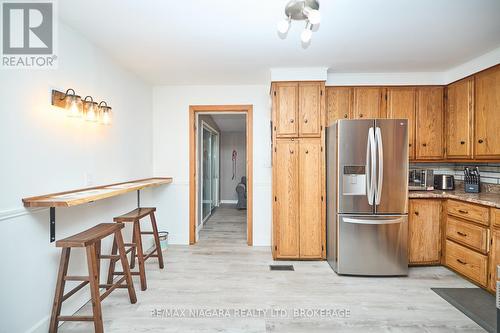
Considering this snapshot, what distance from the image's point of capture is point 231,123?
707cm

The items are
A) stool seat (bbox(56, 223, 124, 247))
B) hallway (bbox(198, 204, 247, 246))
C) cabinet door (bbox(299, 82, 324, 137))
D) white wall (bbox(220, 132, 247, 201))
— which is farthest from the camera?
white wall (bbox(220, 132, 247, 201))

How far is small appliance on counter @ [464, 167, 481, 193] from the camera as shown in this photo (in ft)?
9.80

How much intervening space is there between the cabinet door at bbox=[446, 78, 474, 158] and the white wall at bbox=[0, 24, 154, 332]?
13.6 ft

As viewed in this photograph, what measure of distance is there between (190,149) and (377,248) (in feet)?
9.39

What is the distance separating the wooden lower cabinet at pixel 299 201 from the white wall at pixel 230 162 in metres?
4.98

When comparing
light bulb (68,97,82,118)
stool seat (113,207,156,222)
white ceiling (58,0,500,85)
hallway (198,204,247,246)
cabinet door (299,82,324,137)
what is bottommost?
hallway (198,204,247,246)

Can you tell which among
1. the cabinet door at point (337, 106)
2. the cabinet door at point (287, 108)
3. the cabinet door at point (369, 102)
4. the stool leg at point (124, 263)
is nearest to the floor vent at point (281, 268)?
the stool leg at point (124, 263)

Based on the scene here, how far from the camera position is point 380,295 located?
2.42 m

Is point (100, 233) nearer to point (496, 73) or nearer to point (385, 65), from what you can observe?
point (385, 65)

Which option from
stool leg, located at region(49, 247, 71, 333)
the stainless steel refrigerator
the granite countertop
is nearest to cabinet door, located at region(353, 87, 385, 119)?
the stainless steel refrigerator

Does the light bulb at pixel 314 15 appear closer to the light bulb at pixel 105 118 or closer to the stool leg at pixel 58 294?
the light bulb at pixel 105 118

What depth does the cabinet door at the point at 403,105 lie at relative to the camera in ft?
10.9

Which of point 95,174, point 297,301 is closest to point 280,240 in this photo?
point 297,301

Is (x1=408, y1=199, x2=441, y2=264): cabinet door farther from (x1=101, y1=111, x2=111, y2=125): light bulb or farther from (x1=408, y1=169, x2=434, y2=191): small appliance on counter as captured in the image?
(x1=101, y1=111, x2=111, y2=125): light bulb
